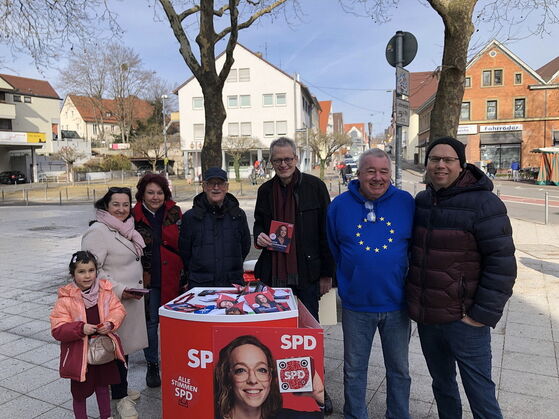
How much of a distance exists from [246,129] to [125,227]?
44.7 metres

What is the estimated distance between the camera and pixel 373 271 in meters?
2.80

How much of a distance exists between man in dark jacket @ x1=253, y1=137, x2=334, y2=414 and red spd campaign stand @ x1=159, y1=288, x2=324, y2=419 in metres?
0.76

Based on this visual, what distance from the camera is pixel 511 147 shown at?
139 feet

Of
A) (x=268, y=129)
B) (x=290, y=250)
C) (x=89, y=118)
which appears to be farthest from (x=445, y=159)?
(x=89, y=118)

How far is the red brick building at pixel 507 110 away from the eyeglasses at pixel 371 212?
43.1m

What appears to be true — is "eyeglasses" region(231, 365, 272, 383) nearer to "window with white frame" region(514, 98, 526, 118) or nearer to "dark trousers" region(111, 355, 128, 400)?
"dark trousers" region(111, 355, 128, 400)

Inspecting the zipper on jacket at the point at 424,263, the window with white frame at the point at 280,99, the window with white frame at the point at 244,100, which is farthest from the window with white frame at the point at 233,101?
the zipper on jacket at the point at 424,263

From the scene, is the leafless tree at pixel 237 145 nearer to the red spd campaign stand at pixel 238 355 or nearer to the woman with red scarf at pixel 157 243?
the woman with red scarf at pixel 157 243

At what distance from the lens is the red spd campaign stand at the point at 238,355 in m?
2.43

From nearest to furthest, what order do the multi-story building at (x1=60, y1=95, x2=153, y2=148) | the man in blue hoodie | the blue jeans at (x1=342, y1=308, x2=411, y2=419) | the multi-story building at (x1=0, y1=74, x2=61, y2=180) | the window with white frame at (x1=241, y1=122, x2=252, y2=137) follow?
the man in blue hoodie → the blue jeans at (x1=342, y1=308, x2=411, y2=419) → the multi-story building at (x1=0, y1=74, x2=61, y2=180) → the window with white frame at (x1=241, y1=122, x2=252, y2=137) → the multi-story building at (x1=60, y1=95, x2=153, y2=148)

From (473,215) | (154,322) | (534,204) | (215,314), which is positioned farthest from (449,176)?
(534,204)

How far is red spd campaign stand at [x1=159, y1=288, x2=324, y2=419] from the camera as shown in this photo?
2432 mm

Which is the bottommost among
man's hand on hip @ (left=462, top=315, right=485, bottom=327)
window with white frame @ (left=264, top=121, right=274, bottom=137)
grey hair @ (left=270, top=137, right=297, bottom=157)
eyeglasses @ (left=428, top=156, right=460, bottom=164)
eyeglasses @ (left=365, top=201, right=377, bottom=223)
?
man's hand on hip @ (left=462, top=315, right=485, bottom=327)

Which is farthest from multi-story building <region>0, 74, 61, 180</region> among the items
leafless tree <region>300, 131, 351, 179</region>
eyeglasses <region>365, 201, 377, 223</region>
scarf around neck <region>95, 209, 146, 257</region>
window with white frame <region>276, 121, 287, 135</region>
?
eyeglasses <region>365, 201, 377, 223</region>
